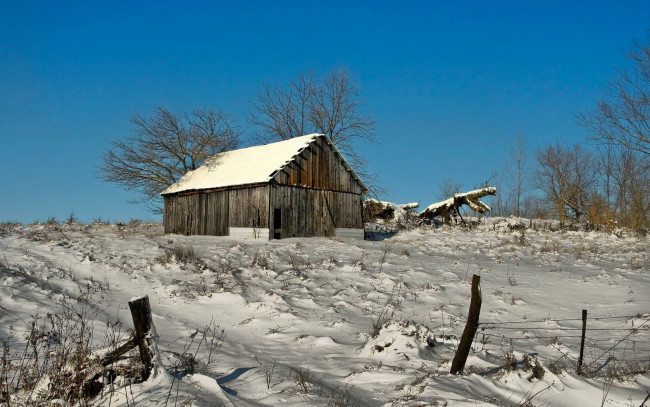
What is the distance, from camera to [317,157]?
22406 millimetres

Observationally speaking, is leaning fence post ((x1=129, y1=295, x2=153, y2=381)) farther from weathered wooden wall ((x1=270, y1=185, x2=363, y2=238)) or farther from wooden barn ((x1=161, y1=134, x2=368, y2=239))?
weathered wooden wall ((x1=270, y1=185, x2=363, y2=238))

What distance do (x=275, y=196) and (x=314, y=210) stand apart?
2.78 m

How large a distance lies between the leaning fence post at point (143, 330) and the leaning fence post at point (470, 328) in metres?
3.44

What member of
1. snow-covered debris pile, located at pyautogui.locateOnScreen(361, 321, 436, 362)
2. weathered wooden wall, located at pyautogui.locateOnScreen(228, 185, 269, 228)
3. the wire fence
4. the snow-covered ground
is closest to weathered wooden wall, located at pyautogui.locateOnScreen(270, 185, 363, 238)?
weathered wooden wall, located at pyautogui.locateOnScreen(228, 185, 269, 228)

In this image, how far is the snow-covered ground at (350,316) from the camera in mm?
4465

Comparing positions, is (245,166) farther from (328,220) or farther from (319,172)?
(328,220)

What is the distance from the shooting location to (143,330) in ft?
13.5

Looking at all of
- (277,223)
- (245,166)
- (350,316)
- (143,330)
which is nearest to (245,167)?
(245,166)

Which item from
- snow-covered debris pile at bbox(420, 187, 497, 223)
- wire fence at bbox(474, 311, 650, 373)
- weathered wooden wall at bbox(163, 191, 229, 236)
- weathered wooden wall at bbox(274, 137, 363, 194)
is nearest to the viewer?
wire fence at bbox(474, 311, 650, 373)

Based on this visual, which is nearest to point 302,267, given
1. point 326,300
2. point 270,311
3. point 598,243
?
point 326,300

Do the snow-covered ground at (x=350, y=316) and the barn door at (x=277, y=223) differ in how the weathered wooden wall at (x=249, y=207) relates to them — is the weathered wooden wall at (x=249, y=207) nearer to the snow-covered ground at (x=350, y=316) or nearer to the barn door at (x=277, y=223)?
the barn door at (x=277, y=223)

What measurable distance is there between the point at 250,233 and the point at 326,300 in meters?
11.2

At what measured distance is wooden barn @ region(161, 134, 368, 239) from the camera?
2006cm

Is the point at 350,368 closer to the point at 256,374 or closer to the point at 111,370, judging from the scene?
the point at 256,374
